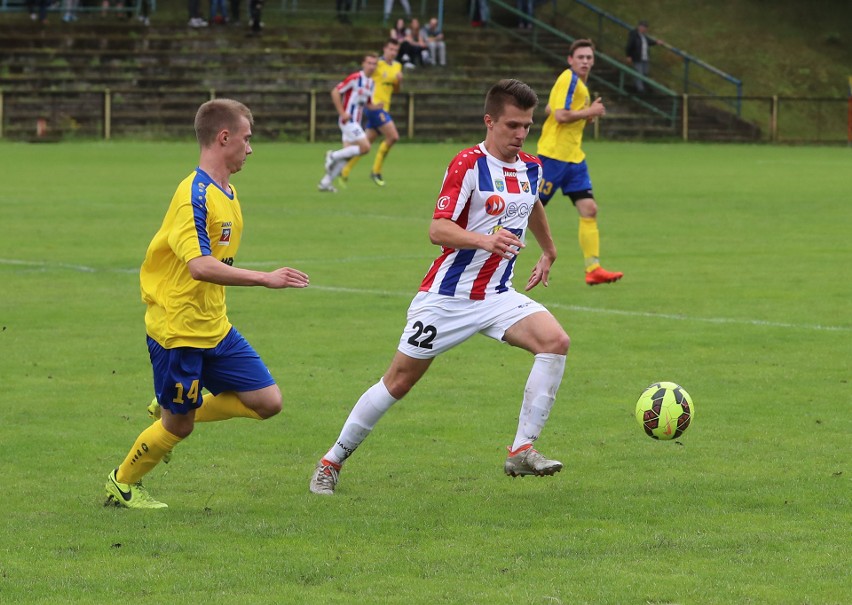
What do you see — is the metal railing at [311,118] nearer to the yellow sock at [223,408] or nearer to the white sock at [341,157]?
the white sock at [341,157]

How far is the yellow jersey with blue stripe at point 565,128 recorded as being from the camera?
46.6ft

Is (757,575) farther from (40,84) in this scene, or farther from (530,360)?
(40,84)

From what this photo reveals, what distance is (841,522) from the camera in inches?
238

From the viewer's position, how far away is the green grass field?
536 cm

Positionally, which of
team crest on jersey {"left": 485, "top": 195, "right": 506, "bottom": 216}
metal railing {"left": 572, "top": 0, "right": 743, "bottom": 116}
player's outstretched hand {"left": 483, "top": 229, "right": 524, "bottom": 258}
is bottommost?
player's outstretched hand {"left": 483, "top": 229, "right": 524, "bottom": 258}

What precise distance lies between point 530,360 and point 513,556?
186 inches

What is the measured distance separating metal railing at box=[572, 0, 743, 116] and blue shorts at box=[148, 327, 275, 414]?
126 ft

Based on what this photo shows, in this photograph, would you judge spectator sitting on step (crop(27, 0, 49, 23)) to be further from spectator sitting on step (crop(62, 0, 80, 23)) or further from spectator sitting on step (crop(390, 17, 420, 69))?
spectator sitting on step (crop(390, 17, 420, 69))

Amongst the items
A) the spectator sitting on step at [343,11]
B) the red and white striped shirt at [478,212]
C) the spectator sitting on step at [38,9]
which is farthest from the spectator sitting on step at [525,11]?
the red and white striped shirt at [478,212]

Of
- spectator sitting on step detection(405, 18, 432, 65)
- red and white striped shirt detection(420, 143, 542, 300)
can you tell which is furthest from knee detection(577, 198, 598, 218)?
spectator sitting on step detection(405, 18, 432, 65)

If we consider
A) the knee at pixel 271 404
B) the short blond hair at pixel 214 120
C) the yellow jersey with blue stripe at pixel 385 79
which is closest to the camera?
the short blond hair at pixel 214 120

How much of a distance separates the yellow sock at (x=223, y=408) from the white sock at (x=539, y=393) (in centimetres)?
120

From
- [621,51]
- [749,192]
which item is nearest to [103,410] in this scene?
[749,192]

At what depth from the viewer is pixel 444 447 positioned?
767 cm
